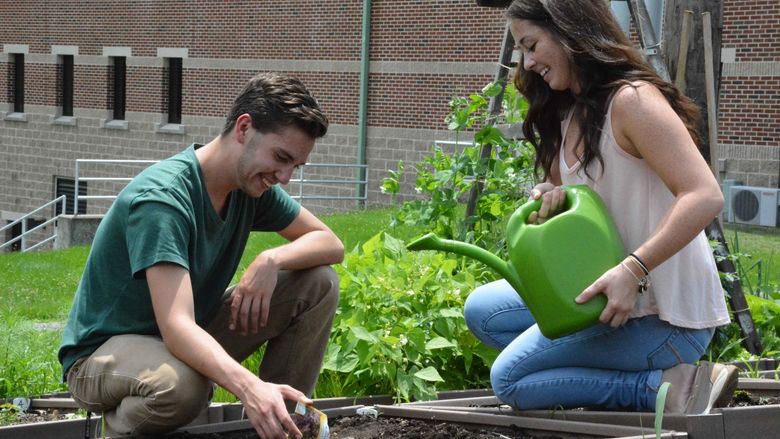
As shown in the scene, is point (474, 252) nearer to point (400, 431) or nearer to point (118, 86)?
point (400, 431)

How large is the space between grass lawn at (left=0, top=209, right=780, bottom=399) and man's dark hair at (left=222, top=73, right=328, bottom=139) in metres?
1.88

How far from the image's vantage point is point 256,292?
11.7ft

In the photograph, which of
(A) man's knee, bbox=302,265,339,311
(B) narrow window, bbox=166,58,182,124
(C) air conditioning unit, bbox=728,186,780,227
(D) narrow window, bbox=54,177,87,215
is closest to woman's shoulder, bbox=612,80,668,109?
(A) man's knee, bbox=302,265,339,311

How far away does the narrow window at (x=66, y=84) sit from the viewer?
2767 cm

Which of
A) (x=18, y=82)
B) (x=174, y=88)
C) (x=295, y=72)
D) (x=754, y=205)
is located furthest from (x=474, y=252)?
(x=18, y=82)

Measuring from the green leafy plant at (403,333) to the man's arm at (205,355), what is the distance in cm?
113

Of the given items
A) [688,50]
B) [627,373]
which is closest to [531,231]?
[627,373]

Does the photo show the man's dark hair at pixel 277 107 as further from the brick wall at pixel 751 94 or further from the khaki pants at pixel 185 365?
the brick wall at pixel 751 94

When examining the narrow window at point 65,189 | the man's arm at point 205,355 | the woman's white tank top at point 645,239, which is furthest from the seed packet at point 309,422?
the narrow window at point 65,189

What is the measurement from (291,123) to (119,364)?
85cm

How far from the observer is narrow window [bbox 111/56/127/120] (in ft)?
86.7

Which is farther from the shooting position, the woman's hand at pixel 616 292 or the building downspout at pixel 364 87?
the building downspout at pixel 364 87

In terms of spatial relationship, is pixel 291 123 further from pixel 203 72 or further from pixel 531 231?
pixel 203 72

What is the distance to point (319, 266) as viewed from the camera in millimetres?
3781
